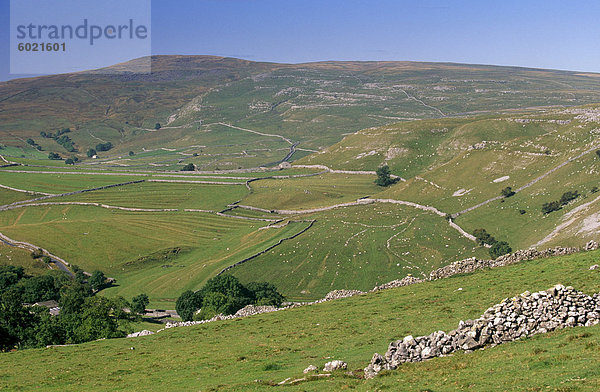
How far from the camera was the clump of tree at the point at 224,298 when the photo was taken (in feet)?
241

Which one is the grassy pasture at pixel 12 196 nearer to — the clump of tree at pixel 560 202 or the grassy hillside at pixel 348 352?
the grassy hillside at pixel 348 352

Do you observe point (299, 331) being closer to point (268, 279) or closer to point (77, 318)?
point (77, 318)

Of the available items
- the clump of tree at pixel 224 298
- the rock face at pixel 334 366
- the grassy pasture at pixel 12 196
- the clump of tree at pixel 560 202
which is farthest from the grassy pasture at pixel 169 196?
the rock face at pixel 334 366

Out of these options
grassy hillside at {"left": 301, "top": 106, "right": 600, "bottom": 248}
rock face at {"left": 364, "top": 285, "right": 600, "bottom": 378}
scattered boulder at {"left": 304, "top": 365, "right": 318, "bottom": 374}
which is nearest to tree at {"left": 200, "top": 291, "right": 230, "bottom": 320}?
scattered boulder at {"left": 304, "top": 365, "right": 318, "bottom": 374}

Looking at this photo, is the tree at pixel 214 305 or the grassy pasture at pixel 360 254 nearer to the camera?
the tree at pixel 214 305

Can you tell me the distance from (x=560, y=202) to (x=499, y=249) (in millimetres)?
18130

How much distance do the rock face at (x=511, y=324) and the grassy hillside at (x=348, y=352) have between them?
660 mm

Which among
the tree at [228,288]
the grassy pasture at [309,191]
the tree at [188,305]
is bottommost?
the tree at [188,305]

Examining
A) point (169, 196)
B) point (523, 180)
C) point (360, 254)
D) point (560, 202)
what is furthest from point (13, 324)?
point (169, 196)

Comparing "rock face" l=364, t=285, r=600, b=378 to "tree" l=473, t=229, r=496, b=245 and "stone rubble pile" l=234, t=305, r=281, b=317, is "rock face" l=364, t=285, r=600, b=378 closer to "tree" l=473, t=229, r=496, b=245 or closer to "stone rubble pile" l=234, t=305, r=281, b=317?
"stone rubble pile" l=234, t=305, r=281, b=317

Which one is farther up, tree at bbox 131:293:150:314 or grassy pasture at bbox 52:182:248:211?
grassy pasture at bbox 52:182:248:211

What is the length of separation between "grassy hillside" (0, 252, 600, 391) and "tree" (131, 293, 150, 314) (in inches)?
1635

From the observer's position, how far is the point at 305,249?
109m

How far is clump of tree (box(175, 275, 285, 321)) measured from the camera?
7353 cm
